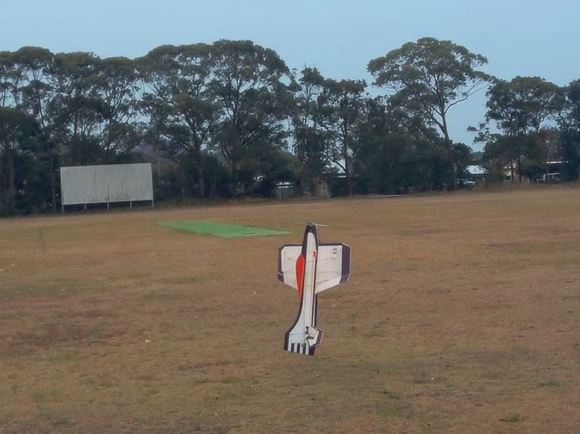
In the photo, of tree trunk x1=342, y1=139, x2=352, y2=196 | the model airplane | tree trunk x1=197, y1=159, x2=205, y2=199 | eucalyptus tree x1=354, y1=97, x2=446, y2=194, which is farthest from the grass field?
tree trunk x1=342, y1=139, x2=352, y2=196

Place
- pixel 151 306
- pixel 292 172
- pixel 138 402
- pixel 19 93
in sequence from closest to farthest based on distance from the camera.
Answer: pixel 138 402, pixel 151 306, pixel 19 93, pixel 292 172

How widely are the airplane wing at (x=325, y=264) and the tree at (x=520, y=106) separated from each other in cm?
7283

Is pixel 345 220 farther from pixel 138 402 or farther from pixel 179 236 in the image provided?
pixel 138 402

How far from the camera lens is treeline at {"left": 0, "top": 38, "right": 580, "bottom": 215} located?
6944 centimetres

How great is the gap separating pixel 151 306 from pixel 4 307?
7.49 feet

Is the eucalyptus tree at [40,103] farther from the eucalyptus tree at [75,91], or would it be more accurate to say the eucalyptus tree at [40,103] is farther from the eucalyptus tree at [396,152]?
the eucalyptus tree at [396,152]

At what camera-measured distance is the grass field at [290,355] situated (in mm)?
6988

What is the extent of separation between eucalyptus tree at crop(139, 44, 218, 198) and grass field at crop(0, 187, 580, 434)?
50.5 m

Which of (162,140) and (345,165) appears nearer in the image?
(162,140)

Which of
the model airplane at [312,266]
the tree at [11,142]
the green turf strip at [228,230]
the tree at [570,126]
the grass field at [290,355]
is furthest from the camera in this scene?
the tree at [570,126]

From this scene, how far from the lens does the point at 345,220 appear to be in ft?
129

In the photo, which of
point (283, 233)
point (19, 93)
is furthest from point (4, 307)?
point (19, 93)

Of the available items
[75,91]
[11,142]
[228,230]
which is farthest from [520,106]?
[228,230]

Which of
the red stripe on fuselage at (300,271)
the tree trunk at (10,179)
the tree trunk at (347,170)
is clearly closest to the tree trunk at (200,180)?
the tree trunk at (347,170)
